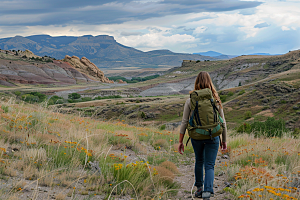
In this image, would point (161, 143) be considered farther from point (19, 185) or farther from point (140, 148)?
point (19, 185)

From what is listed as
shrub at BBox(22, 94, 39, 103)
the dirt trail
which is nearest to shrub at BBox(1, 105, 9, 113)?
shrub at BBox(22, 94, 39, 103)

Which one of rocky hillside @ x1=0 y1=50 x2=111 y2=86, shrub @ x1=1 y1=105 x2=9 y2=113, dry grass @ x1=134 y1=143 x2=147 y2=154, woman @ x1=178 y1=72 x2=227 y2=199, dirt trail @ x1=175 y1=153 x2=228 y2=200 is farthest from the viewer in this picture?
rocky hillside @ x1=0 y1=50 x2=111 y2=86

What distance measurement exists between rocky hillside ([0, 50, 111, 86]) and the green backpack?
123697 mm

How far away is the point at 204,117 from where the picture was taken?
3.88m

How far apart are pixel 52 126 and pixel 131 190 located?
404 cm

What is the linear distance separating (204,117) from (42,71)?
473 ft

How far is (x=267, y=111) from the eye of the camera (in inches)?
1278

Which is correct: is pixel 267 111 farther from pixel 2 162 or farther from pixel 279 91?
pixel 2 162

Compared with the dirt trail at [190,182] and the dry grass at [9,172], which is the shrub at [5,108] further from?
the dirt trail at [190,182]

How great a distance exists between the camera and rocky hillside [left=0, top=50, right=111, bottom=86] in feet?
386

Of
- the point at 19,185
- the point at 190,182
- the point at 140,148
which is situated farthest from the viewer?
the point at 140,148

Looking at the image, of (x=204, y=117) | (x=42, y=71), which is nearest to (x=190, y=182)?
(x=204, y=117)

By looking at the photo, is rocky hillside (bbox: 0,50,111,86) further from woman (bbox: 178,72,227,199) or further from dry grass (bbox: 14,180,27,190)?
woman (bbox: 178,72,227,199)

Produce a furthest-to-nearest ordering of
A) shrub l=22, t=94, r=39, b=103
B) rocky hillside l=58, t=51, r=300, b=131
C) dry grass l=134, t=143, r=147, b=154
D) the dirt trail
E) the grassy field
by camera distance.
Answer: rocky hillside l=58, t=51, r=300, b=131, shrub l=22, t=94, r=39, b=103, dry grass l=134, t=143, r=147, b=154, the dirt trail, the grassy field
